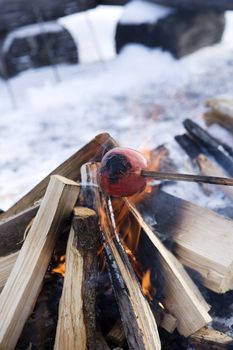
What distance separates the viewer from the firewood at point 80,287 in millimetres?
1850

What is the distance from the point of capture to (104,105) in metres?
5.36

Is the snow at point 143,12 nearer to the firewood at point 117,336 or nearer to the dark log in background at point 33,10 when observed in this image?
the dark log in background at point 33,10

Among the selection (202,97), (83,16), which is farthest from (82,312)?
(83,16)

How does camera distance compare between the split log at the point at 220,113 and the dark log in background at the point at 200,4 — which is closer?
the split log at the point at 220,113

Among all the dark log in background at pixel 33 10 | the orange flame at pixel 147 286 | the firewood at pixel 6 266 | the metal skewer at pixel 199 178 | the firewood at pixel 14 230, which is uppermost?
the dark log in background at pixel 33 10

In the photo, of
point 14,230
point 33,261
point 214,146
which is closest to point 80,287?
point 33,261

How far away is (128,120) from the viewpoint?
15.9 ft

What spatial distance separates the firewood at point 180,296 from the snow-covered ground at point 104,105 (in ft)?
3.18

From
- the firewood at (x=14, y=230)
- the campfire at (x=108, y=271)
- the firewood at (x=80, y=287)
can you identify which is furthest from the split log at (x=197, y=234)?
the firewood at (x=14, y=230)

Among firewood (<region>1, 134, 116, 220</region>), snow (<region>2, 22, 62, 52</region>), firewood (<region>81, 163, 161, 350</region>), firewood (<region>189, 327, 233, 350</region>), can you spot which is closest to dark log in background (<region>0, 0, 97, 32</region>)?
snow (<region>2, 22, 62, 52</region>)

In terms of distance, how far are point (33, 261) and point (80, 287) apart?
10.4 inches

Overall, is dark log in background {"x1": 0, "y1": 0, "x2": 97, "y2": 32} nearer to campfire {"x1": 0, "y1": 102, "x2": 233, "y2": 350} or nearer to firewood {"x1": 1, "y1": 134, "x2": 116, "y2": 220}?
firewood {"x1": 1, "y1": 134, "x2": 116, "y2": 220}

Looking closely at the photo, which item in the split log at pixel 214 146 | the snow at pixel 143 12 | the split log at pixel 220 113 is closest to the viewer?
the split log at pixel 214 146

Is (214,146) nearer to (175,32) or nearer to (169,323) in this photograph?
(169,323)
